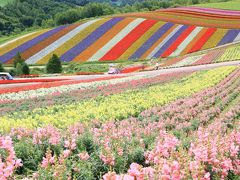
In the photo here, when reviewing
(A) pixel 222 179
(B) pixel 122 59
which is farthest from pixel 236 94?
(B) pixel 122 59

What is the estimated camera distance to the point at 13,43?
89.9 metres

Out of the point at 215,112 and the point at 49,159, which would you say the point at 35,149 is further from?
the point at 215,112

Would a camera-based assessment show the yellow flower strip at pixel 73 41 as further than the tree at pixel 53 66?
Yes

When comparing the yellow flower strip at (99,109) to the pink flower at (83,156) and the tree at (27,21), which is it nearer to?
the pink flower at (83,156)

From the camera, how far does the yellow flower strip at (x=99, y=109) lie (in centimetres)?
1662

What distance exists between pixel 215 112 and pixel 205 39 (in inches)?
2432

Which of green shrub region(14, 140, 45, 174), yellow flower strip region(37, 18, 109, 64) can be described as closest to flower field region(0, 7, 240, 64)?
yellow flower strip region(37, 18, 109, 64)

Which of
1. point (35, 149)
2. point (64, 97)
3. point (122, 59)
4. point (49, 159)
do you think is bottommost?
point (122, 59)

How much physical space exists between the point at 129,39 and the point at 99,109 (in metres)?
64.0

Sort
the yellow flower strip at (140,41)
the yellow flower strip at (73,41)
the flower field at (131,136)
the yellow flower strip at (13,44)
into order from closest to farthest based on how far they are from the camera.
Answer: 1. the flower field at (131,136)
2. the yellow flower strip at (140,41)
3. the yellow flower strip at (73,41)
4. the yellow flower strip at (13,44)

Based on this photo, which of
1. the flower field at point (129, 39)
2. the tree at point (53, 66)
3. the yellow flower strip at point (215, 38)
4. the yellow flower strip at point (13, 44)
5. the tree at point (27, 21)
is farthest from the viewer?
the tree at point (27, 21)

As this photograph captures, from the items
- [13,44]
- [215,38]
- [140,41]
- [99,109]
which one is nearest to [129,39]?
[140,41]

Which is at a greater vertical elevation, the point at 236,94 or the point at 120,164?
the point at 120,164

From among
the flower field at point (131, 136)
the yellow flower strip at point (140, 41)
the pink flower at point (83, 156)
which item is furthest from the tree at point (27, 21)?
the pink flower at point (83, 156)
